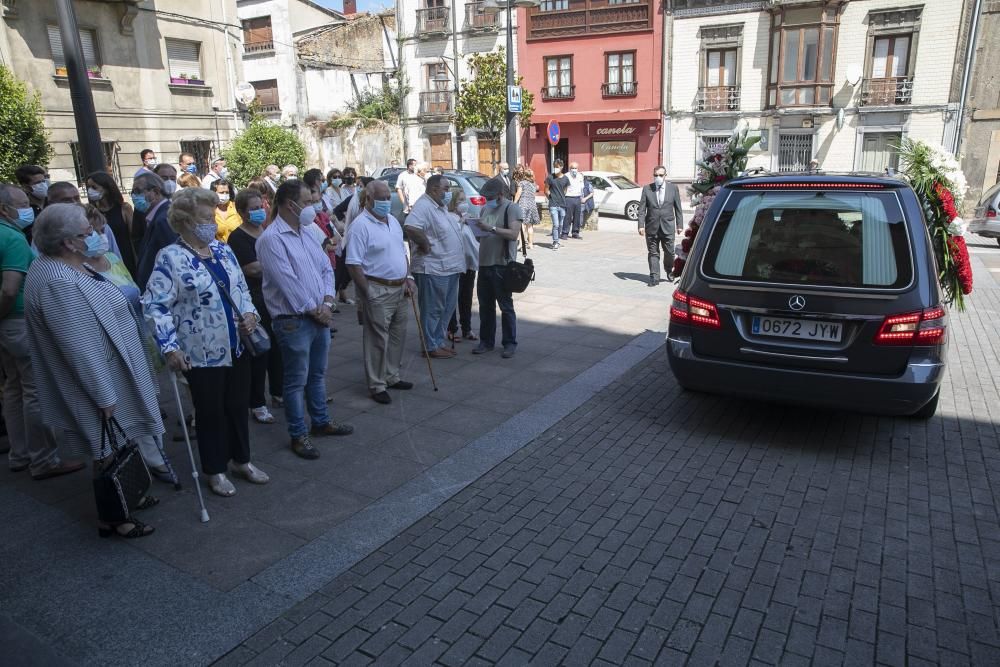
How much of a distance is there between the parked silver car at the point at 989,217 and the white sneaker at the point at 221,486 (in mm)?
16649

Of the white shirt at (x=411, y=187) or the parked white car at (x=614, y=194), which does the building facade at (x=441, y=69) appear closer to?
the parked white car at (x=614, y=194)

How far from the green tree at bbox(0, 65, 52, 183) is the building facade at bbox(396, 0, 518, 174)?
19.8 meters

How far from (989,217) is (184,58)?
22585 millimetres

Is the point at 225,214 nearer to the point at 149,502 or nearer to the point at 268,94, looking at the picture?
the point at 149,502

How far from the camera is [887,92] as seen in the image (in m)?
26.6

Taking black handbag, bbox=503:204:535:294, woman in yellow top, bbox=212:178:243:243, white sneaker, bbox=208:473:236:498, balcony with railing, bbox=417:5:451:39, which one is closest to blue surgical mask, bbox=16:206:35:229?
woman in yellow top, bbox=212:178:243:243

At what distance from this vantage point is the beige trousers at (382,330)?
596 centimetres

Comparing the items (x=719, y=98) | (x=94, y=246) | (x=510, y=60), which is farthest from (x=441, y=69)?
(x=94, y=246)

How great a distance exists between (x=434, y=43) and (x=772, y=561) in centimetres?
3532

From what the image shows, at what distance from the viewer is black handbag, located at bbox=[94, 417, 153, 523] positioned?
12.5 ft

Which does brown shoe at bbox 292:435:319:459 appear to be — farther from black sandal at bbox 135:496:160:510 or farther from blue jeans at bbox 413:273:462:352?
blue jeans at bbox 413:273:462:352

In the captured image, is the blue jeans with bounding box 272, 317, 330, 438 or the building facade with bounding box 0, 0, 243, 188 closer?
the blue jeans with bounding box 272, 317, 330, 438

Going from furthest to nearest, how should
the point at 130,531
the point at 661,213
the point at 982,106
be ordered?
1. the point at 982,106
2. the point at 661,213
3. the point at 130,531

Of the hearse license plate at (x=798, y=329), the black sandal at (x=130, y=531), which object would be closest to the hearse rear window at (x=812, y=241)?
the hearse license plate at (x=798, y=329)
